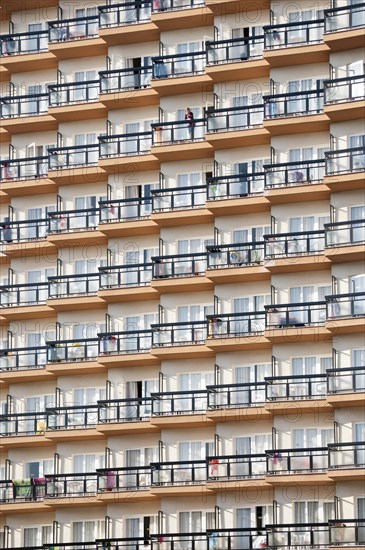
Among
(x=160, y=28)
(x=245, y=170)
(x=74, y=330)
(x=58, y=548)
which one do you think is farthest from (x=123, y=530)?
(x=160, y=28)

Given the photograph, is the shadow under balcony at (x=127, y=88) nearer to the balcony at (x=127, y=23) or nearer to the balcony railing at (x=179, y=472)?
the balcony at (x=127, y=23)

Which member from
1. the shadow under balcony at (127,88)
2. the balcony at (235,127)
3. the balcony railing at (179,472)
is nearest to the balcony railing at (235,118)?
the balcony at (235,127)

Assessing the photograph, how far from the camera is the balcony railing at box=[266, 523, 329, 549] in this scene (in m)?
83.2

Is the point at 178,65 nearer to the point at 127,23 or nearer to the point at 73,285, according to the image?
the point at 127,23

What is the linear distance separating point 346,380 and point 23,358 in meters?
16.8

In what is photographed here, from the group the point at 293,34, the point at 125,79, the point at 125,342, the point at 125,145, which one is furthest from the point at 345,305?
the point at 125,79

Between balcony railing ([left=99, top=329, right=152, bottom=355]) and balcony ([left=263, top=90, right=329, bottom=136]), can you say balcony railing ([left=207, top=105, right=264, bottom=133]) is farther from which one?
balcony railing ([left=99, top=329, right=152, bottom=355])

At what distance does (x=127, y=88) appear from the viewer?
306ft

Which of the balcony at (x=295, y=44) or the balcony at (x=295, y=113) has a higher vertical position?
the balcony at (x=295, y=44)

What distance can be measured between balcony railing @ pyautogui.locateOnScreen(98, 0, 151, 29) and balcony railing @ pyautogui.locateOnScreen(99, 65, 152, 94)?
2260 millimetres

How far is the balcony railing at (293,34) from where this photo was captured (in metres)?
88.4

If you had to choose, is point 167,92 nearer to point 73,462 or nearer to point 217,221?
point 217,221

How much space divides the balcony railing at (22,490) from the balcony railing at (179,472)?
20.2ft

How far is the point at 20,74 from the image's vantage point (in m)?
97.2
